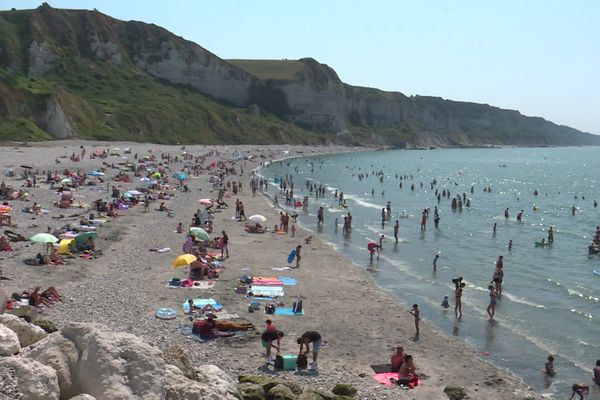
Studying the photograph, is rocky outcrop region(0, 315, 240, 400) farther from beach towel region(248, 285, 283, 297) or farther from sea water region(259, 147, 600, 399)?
beach towel region(248, 285, 283, 297)

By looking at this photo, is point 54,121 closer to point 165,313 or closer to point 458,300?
point 165,313

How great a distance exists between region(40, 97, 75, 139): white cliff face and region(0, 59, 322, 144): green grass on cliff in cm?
167

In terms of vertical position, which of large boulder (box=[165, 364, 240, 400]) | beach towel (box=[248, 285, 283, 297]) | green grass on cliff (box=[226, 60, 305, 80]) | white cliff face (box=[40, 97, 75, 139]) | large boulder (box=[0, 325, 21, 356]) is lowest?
beach towel (box=[248, 285, 283, 297])

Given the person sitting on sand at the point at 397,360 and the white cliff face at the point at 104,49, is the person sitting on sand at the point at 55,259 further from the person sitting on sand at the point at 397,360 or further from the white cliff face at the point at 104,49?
the white cliff face at the point at 104,49

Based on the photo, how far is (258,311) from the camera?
2020 cm

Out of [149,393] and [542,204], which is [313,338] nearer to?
[149,393]

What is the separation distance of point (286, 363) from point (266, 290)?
7.56 meters

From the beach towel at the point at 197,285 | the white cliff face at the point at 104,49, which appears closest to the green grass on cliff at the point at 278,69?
the white cliff face at the point at 104,49

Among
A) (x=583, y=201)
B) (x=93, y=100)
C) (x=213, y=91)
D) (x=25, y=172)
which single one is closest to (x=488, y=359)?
(x=25, y=172)

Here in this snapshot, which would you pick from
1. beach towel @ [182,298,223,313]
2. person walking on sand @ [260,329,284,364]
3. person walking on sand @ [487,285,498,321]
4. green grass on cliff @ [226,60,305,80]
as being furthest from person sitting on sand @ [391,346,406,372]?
green grass on cliff @ [226,60,305,80]

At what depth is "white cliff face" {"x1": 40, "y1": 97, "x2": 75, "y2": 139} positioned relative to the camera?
8200 cm

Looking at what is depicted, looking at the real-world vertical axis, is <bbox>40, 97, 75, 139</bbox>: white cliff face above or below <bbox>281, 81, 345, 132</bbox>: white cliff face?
below

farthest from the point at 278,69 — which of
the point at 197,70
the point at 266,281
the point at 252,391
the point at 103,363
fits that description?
the point at 103,363

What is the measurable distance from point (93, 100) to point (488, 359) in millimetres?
109214
